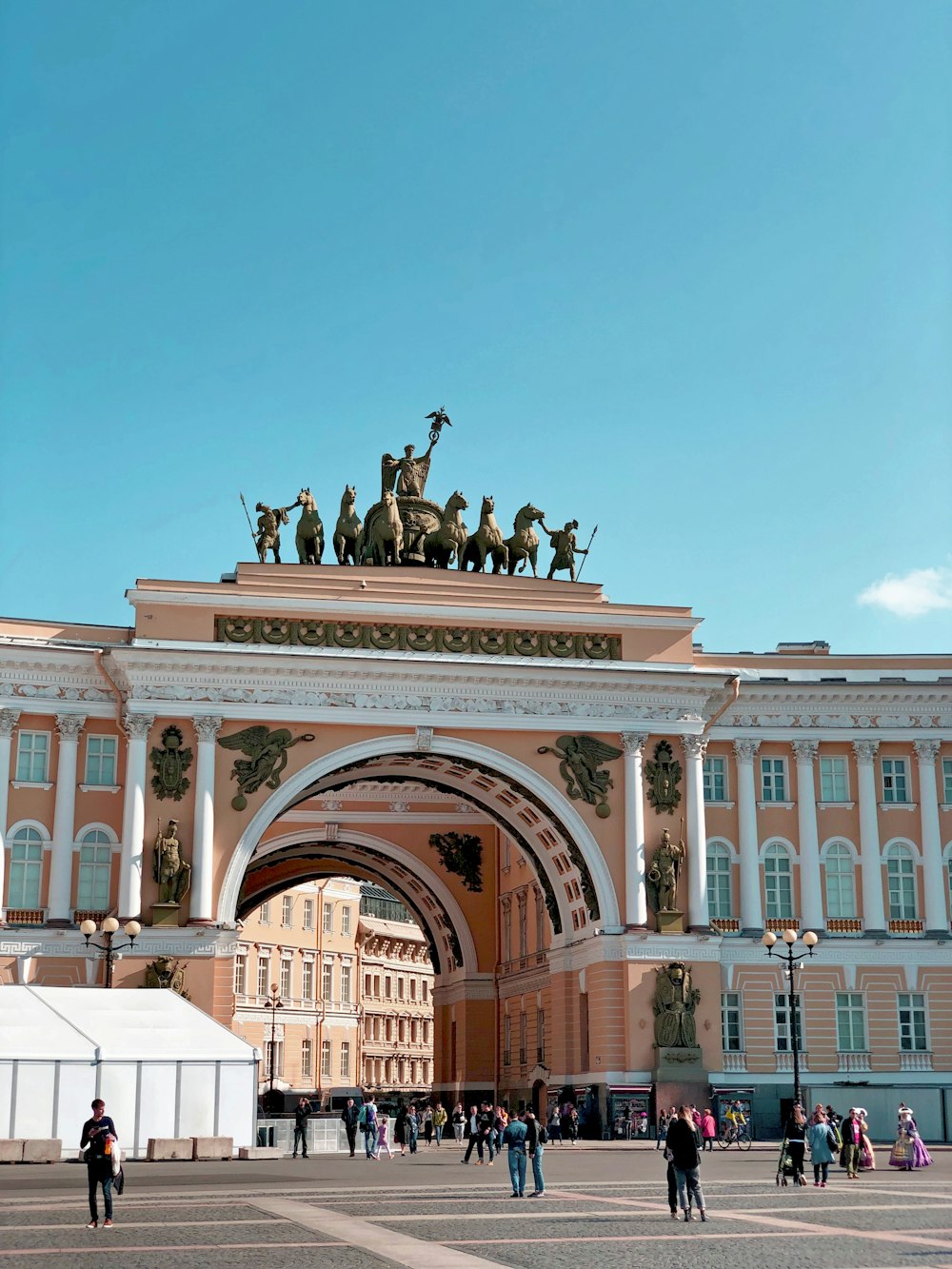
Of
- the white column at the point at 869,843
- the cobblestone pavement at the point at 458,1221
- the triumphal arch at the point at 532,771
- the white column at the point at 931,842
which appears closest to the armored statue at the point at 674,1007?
the triumphal arch at the point at 532,771

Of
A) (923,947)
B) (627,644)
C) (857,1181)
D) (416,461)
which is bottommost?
(857,1181)

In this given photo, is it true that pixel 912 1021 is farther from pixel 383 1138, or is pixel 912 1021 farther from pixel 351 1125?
pixel 351 1125

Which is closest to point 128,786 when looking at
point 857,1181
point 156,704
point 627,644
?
point 156,704

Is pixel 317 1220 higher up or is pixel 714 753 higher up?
pixel 714 753

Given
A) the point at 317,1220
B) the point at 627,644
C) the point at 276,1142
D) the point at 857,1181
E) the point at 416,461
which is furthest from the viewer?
the point at 416,461

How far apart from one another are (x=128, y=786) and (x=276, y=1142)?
11.4 meters

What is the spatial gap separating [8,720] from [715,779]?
70.8 feet

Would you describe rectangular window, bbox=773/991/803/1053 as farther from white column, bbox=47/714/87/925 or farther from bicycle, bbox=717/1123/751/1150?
white column, bbox=47/714/87/925

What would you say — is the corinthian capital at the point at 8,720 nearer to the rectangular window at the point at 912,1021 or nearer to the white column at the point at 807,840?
the white column at the point at 807,840

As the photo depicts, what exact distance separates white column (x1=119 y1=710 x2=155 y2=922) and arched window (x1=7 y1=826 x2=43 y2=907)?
8.37 feet

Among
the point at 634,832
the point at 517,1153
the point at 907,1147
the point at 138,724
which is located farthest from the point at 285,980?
the point at 517,1153

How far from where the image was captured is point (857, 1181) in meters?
29.3

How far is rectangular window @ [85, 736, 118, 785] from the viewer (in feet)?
156

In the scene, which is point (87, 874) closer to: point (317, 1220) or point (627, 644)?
point (627, 644)
